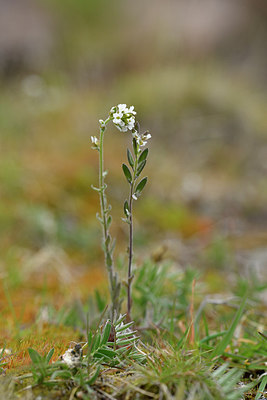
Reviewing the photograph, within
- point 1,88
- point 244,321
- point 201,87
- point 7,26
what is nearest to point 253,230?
point 244,321

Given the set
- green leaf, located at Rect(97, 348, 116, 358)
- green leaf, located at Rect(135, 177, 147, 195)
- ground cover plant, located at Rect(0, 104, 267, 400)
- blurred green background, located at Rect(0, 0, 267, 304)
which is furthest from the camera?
blurred green background, located at Rect(0, 0, 267, 304)

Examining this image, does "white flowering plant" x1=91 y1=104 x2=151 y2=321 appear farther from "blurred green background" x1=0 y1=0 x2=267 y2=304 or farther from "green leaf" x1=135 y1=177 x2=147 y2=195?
"blurred green background" x1=0 y1=0 x2=267 y2=304

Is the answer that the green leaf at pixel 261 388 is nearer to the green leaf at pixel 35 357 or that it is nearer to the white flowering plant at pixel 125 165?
the white flowering plant at pixel 125 165

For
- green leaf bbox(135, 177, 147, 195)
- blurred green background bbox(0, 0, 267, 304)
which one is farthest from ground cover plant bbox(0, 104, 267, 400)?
blurred green background bbox(0, 0, 267, 304)

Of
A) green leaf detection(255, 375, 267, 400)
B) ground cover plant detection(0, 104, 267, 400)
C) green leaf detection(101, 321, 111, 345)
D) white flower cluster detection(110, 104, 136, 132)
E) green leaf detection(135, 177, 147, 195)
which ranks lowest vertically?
green leaf detection(255, 375, 267, 400)

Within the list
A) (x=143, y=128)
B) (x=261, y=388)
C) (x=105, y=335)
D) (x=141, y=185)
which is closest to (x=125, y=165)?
(x=141, y=185)

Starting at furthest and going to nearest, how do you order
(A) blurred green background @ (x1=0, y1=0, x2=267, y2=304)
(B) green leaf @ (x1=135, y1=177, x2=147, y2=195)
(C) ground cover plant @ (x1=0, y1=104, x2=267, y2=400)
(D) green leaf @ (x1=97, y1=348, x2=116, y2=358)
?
(A) blurred green background @ (x1=0, y1=0, x2=267, y2=304) < (B) green leaf @ (x1=135, y1=177, x2=147, y2=195) < (D) green leaf @ (x1=97, y1=348, x2=116, y2=358) < (C) ground cover plant @ (x1=0, y1=104, x2=267, y2=400)

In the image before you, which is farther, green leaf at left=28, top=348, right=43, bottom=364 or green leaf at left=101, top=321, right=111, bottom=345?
green leaf at left=101, top=321, right=111, bottom=345

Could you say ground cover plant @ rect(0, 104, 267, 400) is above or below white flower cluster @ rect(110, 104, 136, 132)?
below
